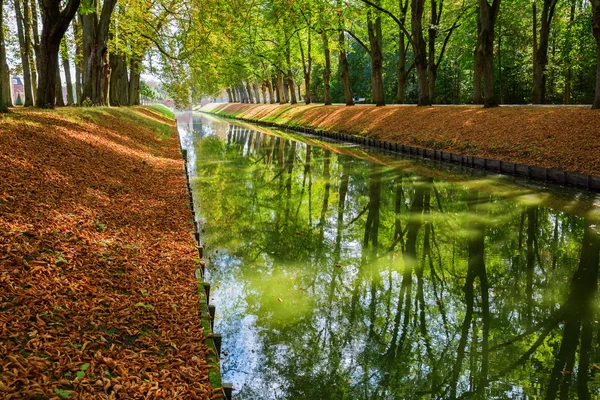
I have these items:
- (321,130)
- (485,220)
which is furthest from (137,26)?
(485,220)

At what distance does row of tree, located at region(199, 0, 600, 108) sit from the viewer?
1956 centimetres

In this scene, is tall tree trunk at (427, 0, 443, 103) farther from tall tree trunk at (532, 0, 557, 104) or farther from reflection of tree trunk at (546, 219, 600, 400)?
reflection of tree trunk at (546, 219, 600, 400)

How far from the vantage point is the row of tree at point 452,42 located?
19562 millimetres

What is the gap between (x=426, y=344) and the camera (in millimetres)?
5590

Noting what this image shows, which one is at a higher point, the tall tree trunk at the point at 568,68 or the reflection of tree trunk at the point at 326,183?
the tall tree trunk at the point at 568,68

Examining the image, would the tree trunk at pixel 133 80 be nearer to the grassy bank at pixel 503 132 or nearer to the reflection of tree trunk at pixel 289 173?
the reflection of tree trunk at pixel 289 173

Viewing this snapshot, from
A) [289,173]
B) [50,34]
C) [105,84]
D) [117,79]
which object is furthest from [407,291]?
[117,79]

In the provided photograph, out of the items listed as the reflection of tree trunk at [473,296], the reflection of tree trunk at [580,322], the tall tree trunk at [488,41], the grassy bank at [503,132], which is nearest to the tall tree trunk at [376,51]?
the grassy bank at [503,132]

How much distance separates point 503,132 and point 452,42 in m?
18.9

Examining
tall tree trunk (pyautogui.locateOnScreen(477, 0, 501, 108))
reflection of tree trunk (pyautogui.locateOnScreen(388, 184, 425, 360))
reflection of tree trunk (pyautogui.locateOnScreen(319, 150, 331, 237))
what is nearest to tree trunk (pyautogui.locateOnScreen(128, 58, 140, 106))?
reflection of tree trunk (pyautogui.locateOnScreen(319, 150, 331, 237))

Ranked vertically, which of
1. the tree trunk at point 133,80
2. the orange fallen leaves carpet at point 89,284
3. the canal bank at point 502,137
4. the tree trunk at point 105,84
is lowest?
the orange fallen leaves carpet at point 89,284

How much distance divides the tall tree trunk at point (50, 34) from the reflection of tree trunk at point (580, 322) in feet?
47.4

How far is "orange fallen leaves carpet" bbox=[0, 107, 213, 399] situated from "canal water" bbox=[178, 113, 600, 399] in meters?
0.86

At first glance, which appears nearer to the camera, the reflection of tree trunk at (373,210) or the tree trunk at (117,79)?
the reflection of tree trunk at (373,210)
